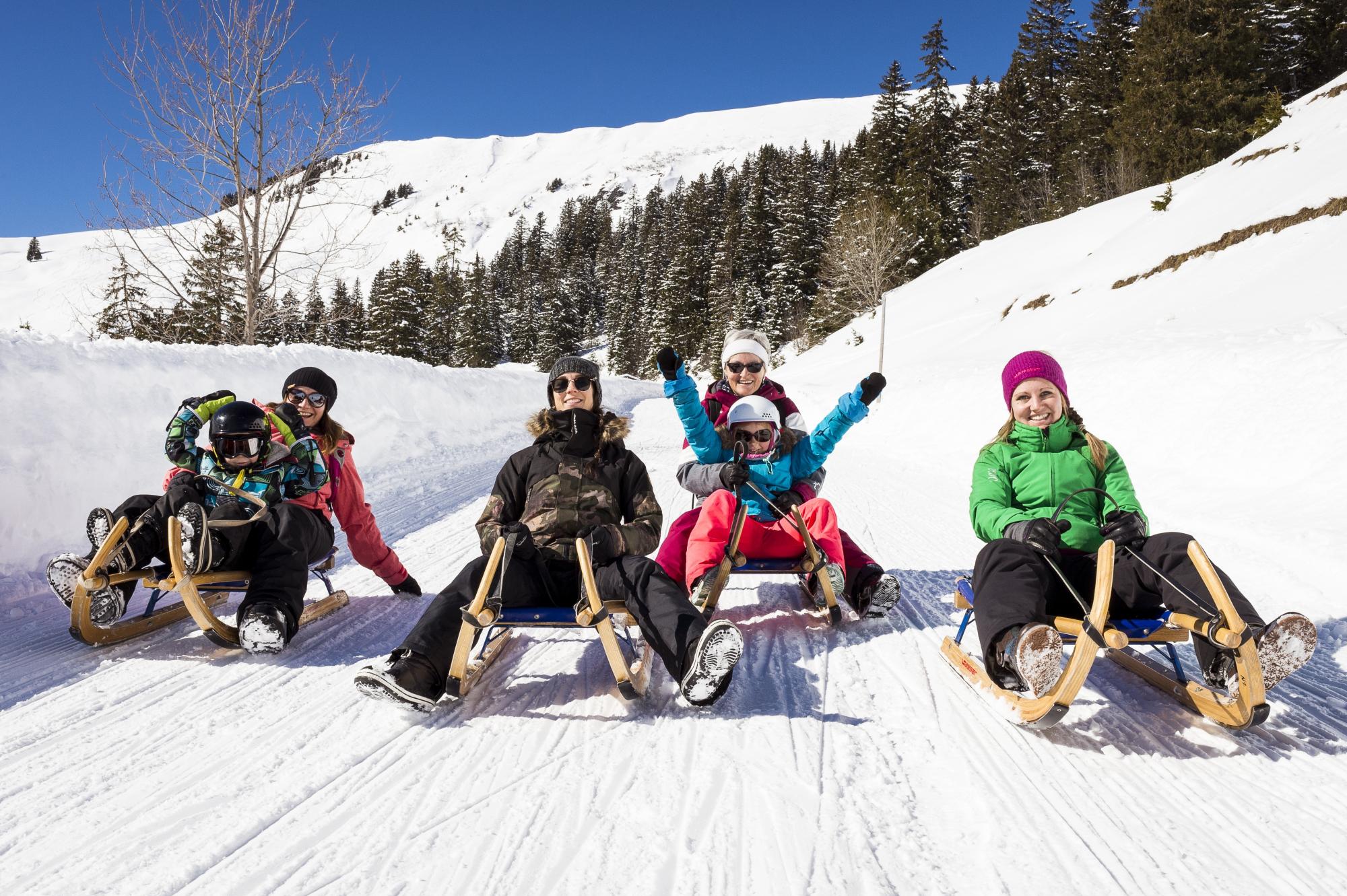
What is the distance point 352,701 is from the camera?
272 centimetres

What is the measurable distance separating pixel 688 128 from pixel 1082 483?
→ 175m

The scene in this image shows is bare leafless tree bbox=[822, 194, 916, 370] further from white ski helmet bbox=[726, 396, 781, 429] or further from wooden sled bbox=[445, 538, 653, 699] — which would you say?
wooden sled bbox=[445, 538, 653, 699]

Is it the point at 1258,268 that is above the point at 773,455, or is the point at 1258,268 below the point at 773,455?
above

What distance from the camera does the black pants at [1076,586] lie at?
2.39 meters

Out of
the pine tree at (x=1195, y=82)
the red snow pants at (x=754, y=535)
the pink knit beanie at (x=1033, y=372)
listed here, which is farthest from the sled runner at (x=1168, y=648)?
the pine tree at (x=1195, y=82)

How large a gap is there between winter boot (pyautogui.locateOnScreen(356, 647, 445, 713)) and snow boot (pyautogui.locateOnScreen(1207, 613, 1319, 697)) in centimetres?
275

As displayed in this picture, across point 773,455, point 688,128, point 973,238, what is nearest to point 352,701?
point 773,455

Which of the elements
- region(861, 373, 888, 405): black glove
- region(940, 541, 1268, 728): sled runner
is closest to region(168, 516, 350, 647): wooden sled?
region(861, 373, 888, 405): black glove

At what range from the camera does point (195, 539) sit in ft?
9.90

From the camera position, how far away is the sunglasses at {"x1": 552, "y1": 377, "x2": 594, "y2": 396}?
3418 millimetres

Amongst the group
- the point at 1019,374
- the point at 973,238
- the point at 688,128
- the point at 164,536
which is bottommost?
the point at 164,536

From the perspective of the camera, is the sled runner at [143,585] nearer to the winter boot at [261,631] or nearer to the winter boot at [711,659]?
the winter boot at [261,631]

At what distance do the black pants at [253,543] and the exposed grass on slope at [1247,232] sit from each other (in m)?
16.8

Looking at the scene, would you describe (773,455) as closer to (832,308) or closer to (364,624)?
(364,624)
